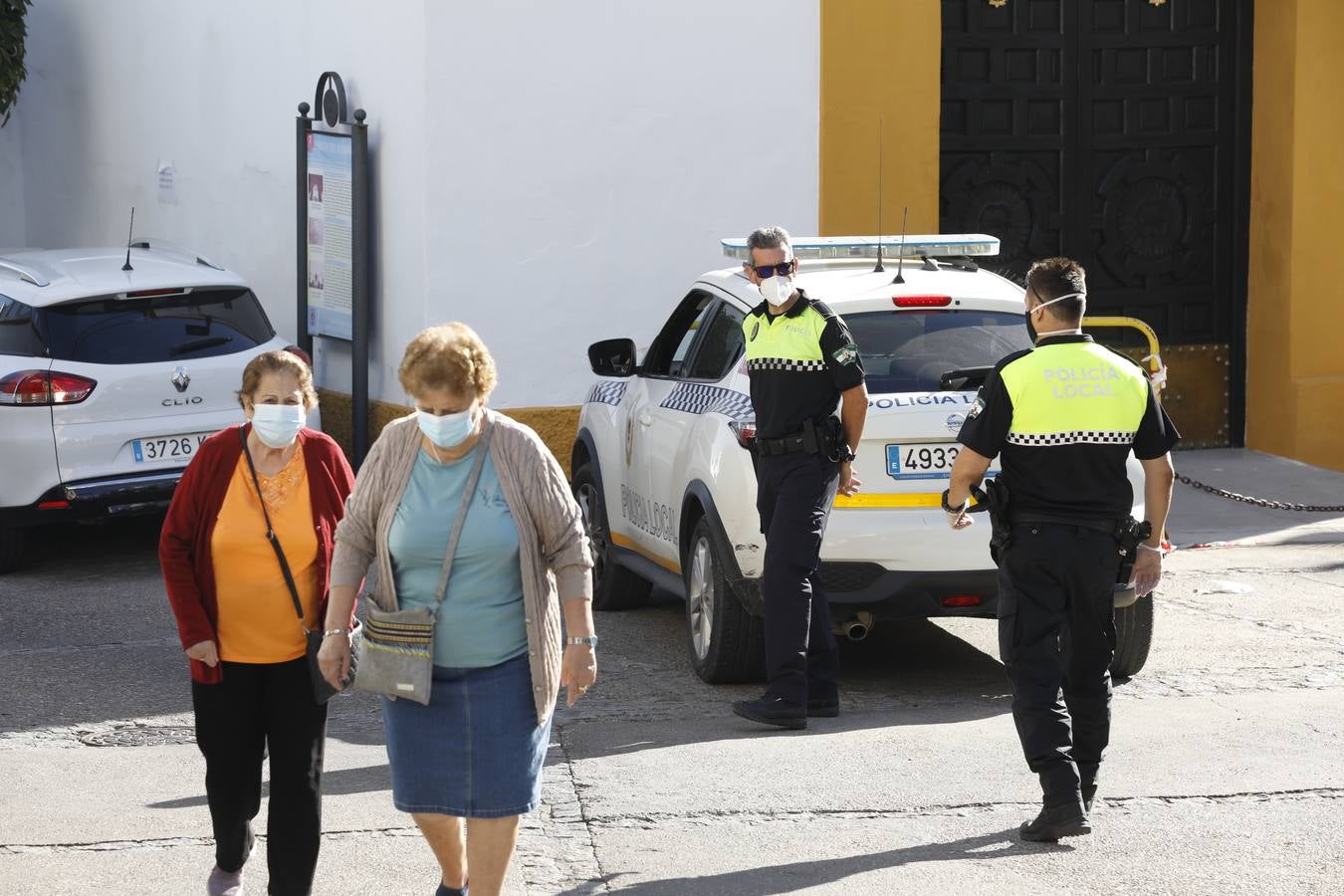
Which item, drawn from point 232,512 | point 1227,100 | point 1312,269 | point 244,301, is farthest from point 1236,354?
point 232,512

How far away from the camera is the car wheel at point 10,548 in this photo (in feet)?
33.6

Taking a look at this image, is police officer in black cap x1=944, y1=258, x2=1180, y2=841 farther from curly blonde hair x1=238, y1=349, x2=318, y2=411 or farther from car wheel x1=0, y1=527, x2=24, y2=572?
car wheel x1=0, y1=527, x2=24, y2=572

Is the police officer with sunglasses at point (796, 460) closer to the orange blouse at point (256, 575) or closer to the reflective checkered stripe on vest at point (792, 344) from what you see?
the reflective checkered stripe on vest at point (792, 344)

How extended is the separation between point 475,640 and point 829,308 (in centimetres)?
300

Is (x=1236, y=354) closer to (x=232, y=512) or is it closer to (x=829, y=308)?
(x=829, y=308)

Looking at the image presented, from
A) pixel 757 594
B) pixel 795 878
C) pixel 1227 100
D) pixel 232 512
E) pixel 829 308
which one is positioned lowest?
pixel 795 878

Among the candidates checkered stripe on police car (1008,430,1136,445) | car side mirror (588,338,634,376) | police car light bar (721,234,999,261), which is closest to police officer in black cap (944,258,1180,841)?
checkered stripe on police car (1008,430,1136,445)

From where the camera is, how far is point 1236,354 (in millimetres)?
14531

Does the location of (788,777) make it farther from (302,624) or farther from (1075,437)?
(302,624)

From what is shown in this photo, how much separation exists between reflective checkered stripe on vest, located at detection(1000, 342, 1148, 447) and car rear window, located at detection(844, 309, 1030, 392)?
5.29 ft

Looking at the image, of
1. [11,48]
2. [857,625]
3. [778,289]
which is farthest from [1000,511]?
[11,48]

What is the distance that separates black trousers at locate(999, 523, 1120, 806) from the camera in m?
5.78

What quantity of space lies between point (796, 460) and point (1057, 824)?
6.08ft

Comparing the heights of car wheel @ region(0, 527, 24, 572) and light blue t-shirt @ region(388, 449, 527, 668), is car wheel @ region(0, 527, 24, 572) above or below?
below
